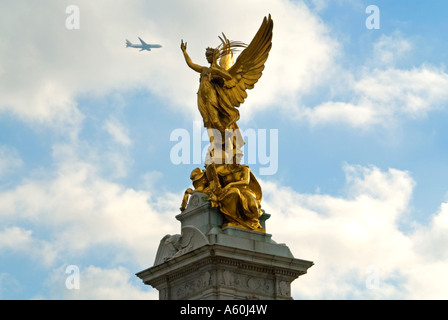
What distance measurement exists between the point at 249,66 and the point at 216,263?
302 inches

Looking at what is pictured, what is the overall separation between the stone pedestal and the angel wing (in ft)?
13.1

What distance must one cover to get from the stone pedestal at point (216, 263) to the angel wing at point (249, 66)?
3.98 meters

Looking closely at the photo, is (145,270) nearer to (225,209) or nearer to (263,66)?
(225,209)

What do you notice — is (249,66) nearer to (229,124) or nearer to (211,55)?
(211,55)

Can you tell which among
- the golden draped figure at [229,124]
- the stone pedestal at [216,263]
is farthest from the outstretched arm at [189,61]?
the stone pedestal at [216,263]

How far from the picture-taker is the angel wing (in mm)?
42406

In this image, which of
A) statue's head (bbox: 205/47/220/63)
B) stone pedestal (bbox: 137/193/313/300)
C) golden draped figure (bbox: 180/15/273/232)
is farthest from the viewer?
statue's head (bbox: 205/47/220/63)

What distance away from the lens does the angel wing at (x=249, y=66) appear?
42.4 metres

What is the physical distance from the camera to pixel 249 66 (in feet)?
141

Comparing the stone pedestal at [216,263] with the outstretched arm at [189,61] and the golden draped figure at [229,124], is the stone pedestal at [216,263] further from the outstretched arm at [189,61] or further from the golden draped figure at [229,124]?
the outstretched arm at [189,61]

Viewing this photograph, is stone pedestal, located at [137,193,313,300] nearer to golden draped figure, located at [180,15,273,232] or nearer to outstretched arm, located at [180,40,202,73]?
golden draped figure, located at [180,15,273,232]

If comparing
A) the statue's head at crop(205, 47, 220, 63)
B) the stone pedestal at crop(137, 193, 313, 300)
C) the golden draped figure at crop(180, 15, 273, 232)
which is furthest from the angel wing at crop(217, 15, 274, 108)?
the stone pedestal at crop(137, 193, 313, 300)

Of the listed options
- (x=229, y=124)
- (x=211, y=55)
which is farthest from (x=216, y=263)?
(x=211, y=55)
